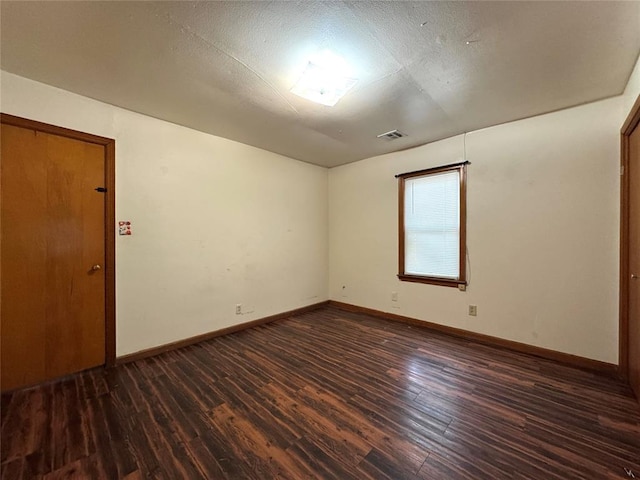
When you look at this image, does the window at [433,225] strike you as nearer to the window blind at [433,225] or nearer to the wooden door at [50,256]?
the window blind at [433,225]

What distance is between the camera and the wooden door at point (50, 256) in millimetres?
2014

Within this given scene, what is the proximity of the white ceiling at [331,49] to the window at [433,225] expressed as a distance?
890mm

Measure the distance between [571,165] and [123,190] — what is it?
14.6 ft

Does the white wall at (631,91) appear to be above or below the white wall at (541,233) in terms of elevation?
above

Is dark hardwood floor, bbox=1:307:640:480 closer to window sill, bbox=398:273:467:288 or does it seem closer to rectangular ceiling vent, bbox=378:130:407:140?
window sill, bbox=398:273:467:288

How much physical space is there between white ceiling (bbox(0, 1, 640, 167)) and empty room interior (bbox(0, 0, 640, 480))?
0.02m

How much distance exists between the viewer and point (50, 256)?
2184 mm

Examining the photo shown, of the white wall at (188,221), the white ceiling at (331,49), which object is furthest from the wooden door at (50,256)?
the white ceiling at (331,49)

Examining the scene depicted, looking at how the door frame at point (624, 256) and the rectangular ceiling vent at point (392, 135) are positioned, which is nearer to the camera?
the door frame at point (624, 256)

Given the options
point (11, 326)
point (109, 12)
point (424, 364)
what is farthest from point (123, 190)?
point (424, 364)

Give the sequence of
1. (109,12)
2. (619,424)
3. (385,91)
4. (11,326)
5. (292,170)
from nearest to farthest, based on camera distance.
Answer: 1. (109,12)
2. (619,424)
3. (11,326)
4. (385,91)
5. (292,170)

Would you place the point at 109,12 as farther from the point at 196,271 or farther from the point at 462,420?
the point at 462,420

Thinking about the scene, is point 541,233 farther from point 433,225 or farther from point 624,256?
point 433,225

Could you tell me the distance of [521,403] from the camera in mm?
1875
